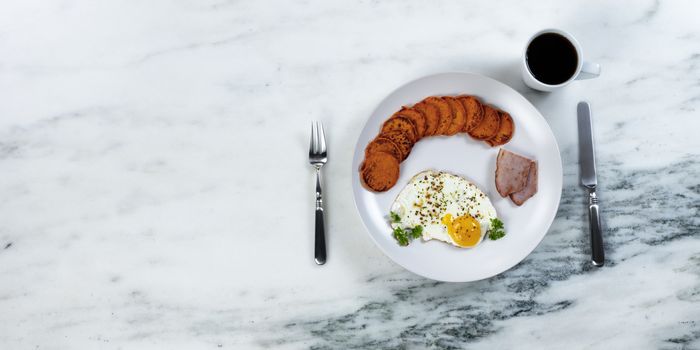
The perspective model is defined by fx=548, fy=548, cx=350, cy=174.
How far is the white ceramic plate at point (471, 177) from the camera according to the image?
1.66 meters

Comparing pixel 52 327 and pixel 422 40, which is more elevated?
pixel 422 40

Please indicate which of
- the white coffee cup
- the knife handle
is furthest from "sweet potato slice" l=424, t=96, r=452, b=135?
the knife handle

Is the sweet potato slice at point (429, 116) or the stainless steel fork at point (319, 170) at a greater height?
the sweet potato slice at point (429, 116)

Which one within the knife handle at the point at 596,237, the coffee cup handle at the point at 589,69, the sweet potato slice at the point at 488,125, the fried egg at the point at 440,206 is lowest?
the knife handle at the point at 596,237

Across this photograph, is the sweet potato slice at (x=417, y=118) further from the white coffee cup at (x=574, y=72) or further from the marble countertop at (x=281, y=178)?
the white coffee cup at (x=574, y=72)

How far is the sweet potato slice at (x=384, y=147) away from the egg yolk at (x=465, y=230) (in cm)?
27

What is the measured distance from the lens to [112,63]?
1.82 metres

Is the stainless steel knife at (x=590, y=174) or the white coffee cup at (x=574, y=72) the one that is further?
the stainless steel knife at (x=590, y=174)

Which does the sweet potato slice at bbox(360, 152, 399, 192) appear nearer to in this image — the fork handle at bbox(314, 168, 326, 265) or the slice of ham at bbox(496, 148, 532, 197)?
the fork handle at bbox(314, 168, 326, 265)

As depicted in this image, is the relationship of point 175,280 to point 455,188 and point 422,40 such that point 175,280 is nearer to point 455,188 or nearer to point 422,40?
point 455,188

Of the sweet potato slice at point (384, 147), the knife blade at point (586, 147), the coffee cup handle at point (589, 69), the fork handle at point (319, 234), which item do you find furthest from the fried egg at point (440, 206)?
the coffee cup handle at point (589, 69)

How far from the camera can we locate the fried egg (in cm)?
168

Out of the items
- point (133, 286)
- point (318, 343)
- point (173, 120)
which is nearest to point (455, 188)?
point (318, 343)

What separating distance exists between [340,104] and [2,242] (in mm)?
1207
